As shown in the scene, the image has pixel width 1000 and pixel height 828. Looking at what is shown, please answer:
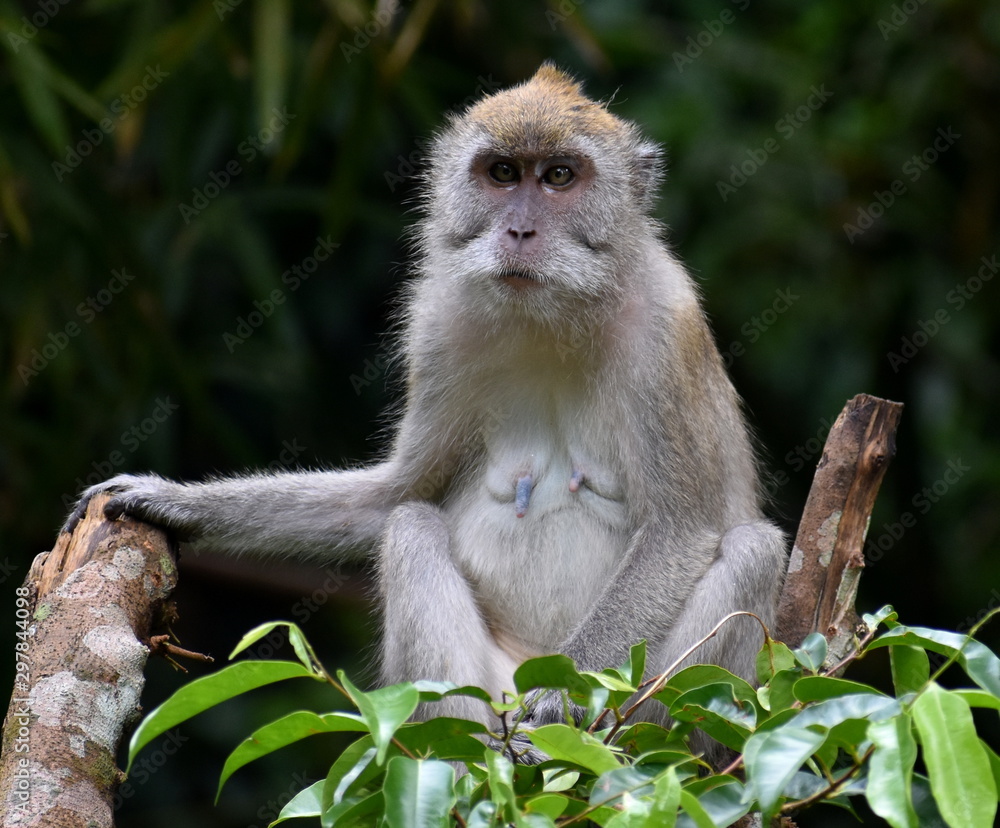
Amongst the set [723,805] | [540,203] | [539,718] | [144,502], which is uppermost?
[540,203]

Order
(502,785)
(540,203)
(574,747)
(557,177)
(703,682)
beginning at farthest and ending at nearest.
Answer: (557,177) → (540,203) → (703,682) → (574,747) → (502,785)

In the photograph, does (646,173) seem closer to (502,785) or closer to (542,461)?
(542,461)

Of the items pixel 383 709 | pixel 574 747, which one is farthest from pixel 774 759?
pixel 383 709

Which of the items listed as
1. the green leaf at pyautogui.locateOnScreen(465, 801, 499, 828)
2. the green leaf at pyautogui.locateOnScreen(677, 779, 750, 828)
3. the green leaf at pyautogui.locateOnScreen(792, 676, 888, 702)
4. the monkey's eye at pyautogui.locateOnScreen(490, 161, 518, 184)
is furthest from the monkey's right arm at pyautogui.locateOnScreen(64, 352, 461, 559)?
the green leaf at pyautogui.locateOnScreen(677, 779, 750, 828)

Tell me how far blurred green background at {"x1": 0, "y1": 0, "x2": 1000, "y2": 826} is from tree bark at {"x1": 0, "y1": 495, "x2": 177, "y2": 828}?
3417 mm

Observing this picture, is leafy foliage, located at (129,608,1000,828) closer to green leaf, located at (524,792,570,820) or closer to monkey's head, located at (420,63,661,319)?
green leaf, located at (524,792,570,820)

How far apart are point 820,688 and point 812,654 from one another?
1.30ft

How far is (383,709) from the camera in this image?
8.86 feet

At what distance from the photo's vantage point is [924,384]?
9.50 meters

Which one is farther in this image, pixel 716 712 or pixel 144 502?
pixel 144 502

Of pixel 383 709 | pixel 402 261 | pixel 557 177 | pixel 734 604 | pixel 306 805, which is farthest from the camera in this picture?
pixel 402 261

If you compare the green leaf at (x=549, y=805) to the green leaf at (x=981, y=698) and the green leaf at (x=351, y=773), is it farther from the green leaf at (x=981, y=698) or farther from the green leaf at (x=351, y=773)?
the green leaf at (x=981, y=698)

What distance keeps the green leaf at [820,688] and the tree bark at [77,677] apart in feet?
7.32

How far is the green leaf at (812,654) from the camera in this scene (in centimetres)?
344
